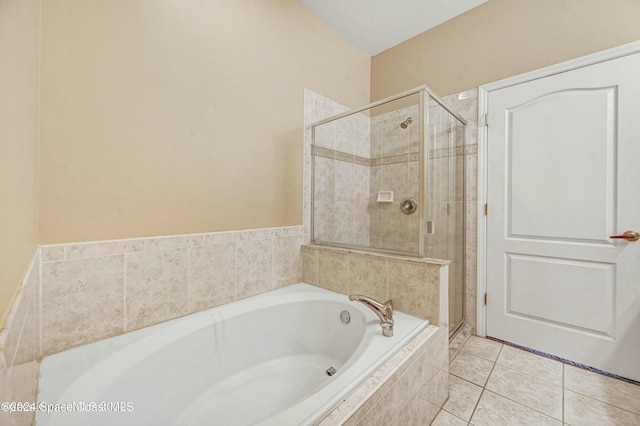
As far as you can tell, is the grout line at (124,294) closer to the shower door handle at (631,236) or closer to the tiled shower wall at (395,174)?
→ the tiled shower wall at (395,174)

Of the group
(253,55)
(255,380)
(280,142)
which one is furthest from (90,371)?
(253,55)

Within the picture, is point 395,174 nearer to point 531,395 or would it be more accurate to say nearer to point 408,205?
point 408,205

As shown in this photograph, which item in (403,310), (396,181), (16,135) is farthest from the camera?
(396,181)

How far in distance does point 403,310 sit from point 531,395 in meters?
0.81

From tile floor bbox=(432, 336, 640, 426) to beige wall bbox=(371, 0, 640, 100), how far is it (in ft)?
6.42

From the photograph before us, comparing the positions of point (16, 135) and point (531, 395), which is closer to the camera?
point (16, 135)

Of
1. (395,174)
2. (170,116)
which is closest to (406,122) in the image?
(395,174)

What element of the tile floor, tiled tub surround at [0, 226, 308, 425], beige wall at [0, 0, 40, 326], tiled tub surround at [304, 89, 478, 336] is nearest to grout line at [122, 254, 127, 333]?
tiled tub surround at [0, 226, 308, 425]

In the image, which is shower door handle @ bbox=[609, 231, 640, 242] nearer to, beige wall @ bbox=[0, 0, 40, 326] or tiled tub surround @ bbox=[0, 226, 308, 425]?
tiled tub surround @ bbox=[0, 226, 308, 425]

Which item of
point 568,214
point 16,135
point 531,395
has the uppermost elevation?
point 16,135

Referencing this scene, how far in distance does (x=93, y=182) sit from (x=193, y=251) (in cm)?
51

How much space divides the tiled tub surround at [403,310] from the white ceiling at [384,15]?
1.86 meters

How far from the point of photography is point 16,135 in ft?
1.92

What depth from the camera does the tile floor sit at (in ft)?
3.89
